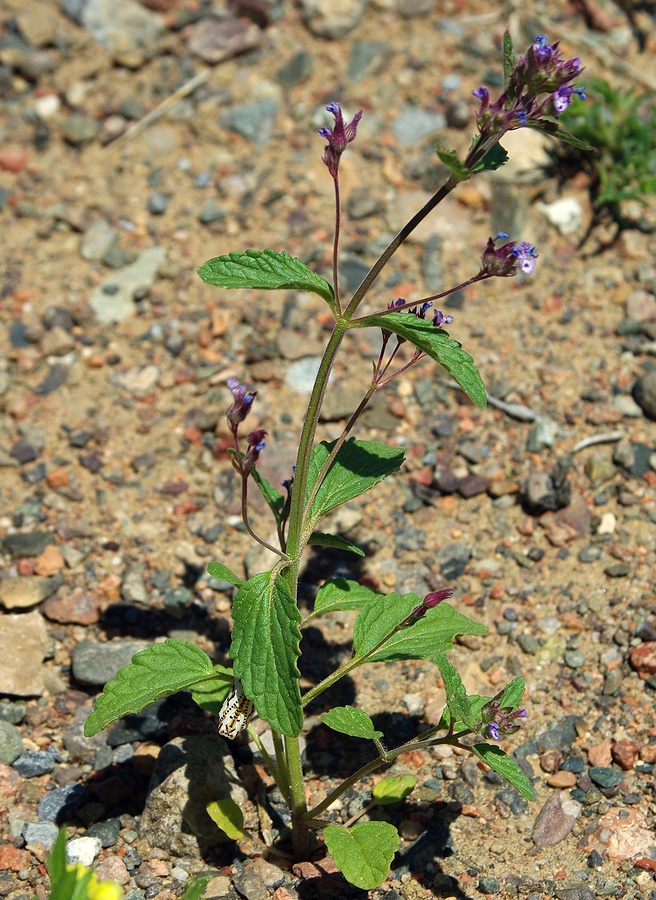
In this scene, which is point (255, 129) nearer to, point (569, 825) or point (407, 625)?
point (407, 625)

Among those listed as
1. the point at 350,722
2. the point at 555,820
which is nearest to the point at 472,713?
the point at 350,722

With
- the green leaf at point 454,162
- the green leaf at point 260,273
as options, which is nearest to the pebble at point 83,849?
the green leaf at point 260,273

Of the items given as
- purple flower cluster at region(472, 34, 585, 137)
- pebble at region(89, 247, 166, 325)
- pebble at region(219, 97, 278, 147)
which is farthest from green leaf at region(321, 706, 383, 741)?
pebble at region(219, 97, 278, 147)

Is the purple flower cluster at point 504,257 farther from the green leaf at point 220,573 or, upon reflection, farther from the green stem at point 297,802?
the green stem at point 297,802

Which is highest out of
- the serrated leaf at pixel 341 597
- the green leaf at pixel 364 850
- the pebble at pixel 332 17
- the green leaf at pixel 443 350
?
the pebble at pixel 332 17

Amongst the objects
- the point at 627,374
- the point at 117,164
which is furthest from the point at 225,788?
the point at 117,164

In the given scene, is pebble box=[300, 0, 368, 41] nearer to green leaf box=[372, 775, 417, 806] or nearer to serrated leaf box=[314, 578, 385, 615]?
serrated leaf box=[314, 578, 385, 615]
